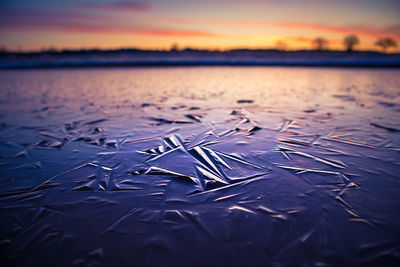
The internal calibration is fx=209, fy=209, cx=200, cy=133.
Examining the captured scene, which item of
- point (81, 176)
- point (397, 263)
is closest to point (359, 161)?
point (397, 263)

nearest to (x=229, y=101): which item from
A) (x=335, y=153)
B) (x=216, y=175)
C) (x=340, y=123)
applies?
(x=340, y=123)

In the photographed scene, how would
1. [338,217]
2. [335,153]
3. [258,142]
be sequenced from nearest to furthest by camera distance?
[338,217] < [335,153] < [258,142]

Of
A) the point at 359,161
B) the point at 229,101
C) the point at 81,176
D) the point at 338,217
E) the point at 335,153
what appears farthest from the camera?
the point at 229,101

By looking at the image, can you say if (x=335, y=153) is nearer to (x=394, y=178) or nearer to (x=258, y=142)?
(x=394, y=178)

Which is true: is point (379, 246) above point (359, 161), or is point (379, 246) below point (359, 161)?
below

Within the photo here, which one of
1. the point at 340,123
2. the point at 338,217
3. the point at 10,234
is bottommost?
Answer: the point at 10,234

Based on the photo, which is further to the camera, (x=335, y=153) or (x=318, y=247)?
(x=335, y=153)
